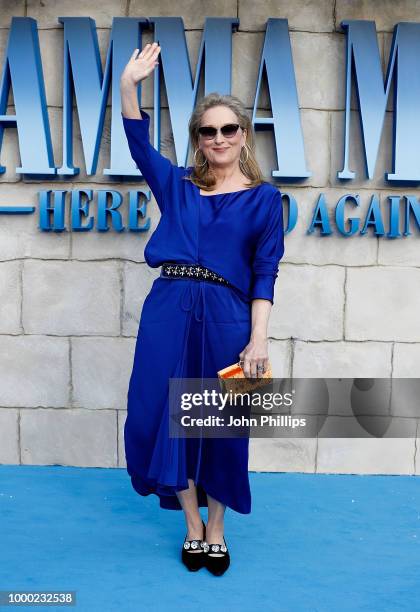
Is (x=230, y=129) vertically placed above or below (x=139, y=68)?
below

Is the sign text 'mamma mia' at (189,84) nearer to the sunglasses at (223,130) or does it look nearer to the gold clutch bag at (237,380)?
the sunglasses at (223,130)

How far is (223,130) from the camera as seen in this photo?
9.30 ft

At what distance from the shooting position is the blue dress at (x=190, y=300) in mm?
2846

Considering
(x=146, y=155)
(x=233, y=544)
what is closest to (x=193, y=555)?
(x=233, y=544)

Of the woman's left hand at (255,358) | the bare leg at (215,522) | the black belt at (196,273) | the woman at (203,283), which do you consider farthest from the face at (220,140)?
the bare leg at (215,522)

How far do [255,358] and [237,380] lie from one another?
0.11 metres

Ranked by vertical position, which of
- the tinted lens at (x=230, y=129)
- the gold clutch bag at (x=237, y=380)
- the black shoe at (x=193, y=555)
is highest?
the tinted lens at (x=230, y=129)

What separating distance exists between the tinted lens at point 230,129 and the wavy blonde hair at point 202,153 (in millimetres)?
46

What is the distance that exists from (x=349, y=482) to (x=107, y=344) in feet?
5.16

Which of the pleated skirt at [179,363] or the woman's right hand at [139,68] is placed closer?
the woman's right hand at [139,68]

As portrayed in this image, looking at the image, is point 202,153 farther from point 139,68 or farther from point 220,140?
point 139,68

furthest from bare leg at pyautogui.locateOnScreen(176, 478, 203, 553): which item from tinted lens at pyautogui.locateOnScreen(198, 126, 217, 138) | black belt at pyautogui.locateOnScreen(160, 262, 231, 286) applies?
tinted lens at pyautogui.locateOnScreen(198, 126, 217, 138)

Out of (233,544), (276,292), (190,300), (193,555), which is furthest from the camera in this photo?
(276,292)

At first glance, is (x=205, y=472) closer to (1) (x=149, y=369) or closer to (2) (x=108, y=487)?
(1) (x=149, y=369)
